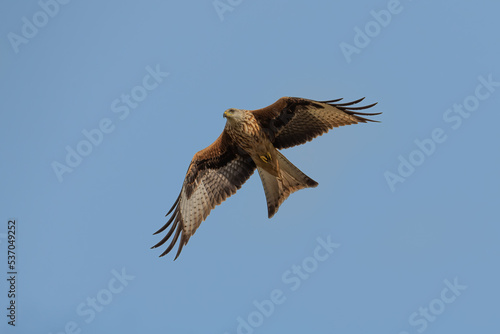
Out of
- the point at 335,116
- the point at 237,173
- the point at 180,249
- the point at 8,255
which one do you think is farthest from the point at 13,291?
the point at 335,116

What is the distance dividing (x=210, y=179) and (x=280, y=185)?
1.58 m

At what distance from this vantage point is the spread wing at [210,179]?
13562 millimetres

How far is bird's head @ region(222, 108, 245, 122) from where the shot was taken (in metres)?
12.5

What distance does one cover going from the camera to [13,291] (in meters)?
13.9

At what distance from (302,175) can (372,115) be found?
1.86 meters

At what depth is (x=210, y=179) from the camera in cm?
1379

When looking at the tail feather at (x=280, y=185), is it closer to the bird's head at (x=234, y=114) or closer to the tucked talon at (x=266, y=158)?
the tucked talon at (x=266, y=158)

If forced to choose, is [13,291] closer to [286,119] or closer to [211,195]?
[211,195]

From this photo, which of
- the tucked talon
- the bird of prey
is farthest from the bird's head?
the tucked talon

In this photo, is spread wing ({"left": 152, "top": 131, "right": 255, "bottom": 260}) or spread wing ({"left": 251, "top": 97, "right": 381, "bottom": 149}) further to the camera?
spread wing ({"left": 152, "top": 131, "right": 255, "bottom": 260})

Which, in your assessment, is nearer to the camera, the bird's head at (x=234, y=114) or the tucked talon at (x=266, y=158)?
the bird's head at (x=234, y=114)

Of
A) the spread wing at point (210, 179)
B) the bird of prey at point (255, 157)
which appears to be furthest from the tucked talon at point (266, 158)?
the spread wing at point (210, 179)

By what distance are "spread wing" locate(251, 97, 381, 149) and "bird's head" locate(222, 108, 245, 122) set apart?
0.31 metres

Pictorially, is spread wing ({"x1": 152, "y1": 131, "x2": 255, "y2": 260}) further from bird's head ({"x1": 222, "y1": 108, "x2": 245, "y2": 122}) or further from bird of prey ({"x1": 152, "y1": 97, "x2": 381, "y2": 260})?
bird's head ({"x1": 222, "y1": 108, "x2": 245, "y2": 122})
